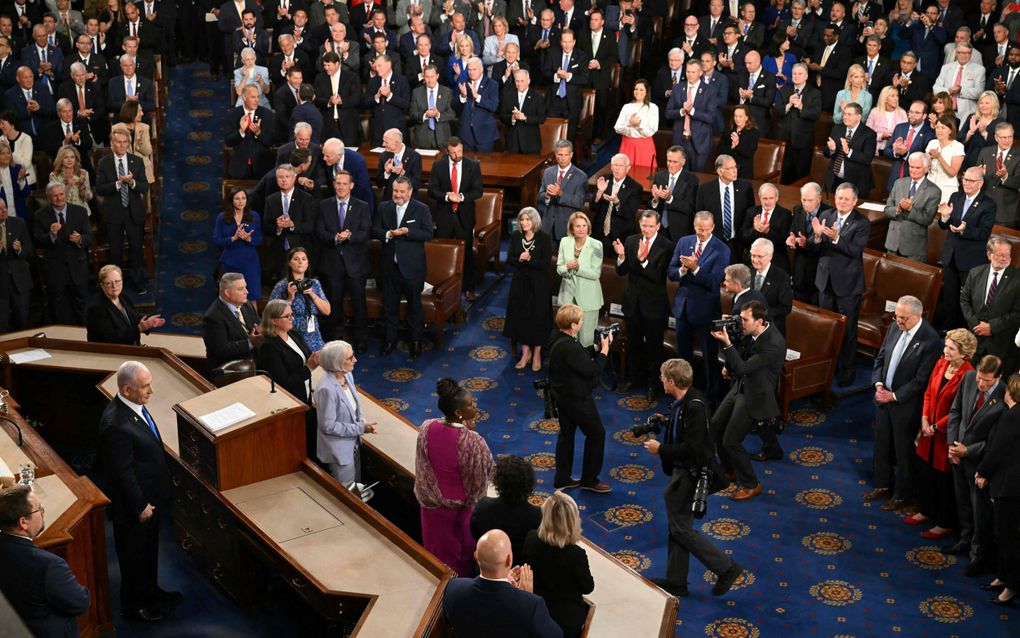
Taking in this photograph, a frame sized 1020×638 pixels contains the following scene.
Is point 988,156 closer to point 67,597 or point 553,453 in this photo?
point 553,453

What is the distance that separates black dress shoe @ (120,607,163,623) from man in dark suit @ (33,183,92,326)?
423cm

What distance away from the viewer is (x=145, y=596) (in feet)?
20.5

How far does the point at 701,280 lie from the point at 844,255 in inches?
46.7

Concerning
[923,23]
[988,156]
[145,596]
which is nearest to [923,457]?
[988,156]

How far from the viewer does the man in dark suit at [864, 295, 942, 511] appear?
7352mm

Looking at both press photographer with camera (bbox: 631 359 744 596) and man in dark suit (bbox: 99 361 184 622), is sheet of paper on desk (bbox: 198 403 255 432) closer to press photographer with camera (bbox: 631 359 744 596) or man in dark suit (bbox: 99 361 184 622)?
man in dark suit (bbox: 99 361 184 622)

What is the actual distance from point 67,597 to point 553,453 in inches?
160

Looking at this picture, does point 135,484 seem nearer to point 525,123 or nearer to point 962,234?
point 962,234

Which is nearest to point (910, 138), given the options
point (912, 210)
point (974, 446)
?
point (912, 210)

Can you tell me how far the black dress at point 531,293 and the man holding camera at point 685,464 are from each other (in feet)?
10.0

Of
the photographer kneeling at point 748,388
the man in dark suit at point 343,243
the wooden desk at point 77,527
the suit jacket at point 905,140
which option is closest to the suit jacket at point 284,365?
the wooden desk at point 77,527

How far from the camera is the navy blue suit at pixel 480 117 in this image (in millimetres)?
11656

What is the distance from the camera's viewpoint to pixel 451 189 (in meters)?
10.3

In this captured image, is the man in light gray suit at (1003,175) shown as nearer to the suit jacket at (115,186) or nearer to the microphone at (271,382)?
the microphone at (271,382)
